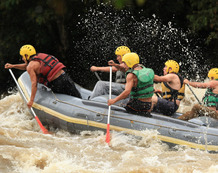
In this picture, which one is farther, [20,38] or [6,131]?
[20,38]

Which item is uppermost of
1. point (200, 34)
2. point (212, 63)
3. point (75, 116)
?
point (200, 34)

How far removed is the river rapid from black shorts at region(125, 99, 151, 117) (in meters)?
0.40

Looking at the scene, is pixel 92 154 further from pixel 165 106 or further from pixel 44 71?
pixel 44 71

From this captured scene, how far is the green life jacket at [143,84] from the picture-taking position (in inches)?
220

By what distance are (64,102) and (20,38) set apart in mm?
6681

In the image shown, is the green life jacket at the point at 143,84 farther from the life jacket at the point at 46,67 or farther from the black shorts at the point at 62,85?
the life jacket at the point at 46,67

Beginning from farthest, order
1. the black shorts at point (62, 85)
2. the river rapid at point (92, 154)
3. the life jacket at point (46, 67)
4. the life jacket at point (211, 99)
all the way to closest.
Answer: the black shorts at point (62, 85) < the life jacket at point (46, 67) < the life jacket at point (211, 99) < the river rapid at point (92, 154)

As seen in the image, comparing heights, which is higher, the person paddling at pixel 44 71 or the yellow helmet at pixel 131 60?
the yellow helmet at pixel 131 60

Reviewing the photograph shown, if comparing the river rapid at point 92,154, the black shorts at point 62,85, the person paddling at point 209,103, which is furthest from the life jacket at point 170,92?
the black shorts at point 62,85

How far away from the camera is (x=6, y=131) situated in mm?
5906

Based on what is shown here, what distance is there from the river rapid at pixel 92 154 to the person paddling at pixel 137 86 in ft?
1.48

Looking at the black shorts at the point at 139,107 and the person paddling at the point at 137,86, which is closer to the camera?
the person paddling at the point at 137,86

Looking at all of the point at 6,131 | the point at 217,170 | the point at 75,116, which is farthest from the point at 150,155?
the point at 6,131

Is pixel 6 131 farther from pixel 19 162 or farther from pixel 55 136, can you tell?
pixel 19 162
